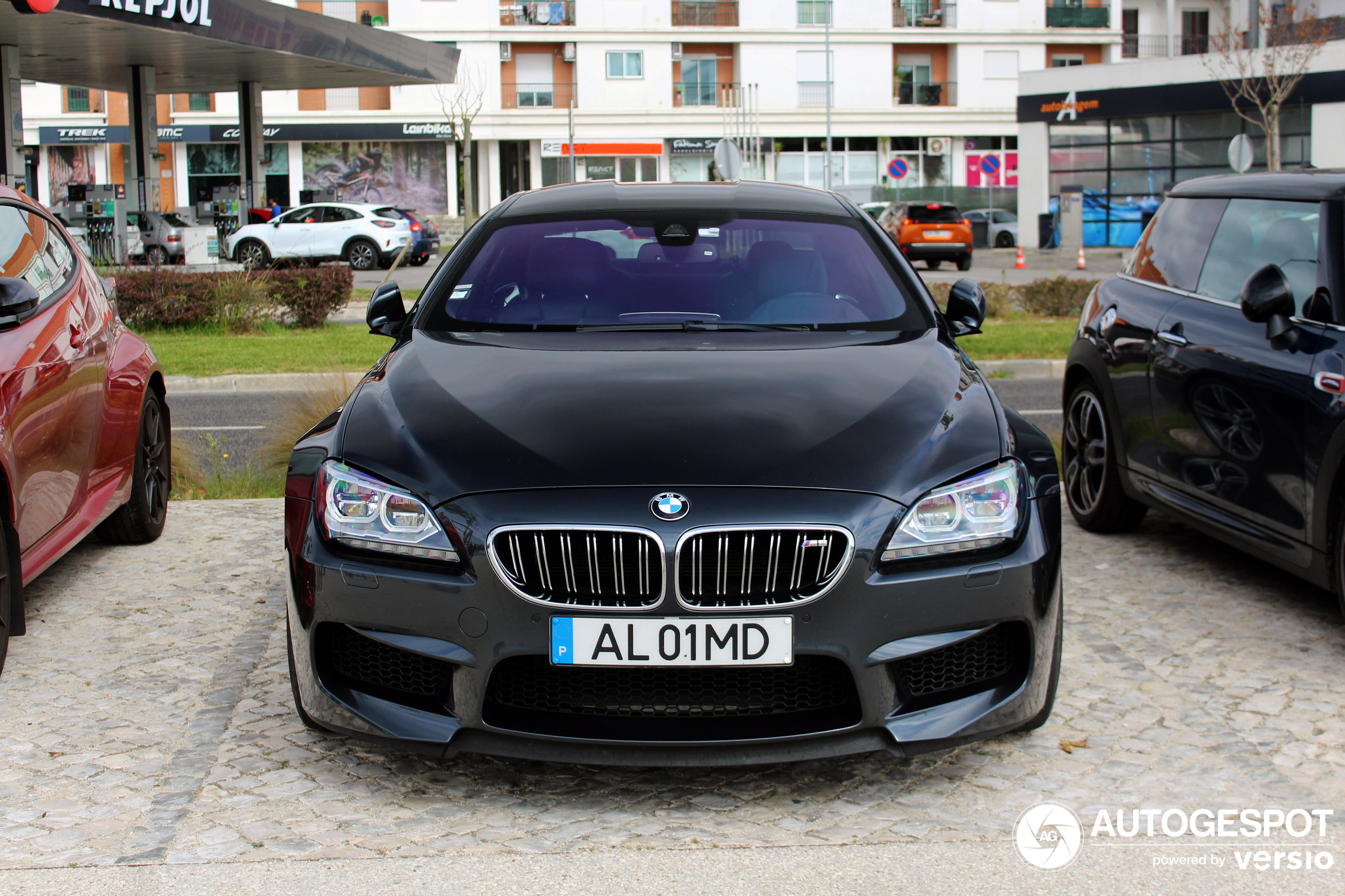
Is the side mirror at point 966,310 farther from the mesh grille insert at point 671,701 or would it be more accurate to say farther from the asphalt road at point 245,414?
the asphalt road at point 245,414

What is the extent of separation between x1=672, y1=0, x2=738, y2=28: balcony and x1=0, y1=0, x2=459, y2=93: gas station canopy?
22498 mm

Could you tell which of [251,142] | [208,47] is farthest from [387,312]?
[251,142]

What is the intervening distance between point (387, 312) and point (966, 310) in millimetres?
1937

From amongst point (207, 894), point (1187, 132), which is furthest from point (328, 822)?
point (1187, 132)

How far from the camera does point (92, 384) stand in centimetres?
523

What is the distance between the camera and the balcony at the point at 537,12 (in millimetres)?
53375

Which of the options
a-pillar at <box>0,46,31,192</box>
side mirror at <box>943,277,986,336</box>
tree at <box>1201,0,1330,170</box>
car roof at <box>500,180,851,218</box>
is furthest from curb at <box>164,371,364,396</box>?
tree at <box>1201,0,1330,170</box>

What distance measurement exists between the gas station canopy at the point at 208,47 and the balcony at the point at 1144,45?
122ft

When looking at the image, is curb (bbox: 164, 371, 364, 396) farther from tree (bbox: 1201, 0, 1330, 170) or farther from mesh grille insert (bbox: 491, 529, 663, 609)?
tree (bbox: 1201, 0, 1330, 170)

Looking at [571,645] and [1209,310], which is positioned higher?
[1209,310]

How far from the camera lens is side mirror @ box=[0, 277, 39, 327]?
4.41m

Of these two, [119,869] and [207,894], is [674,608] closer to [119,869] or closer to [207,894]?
[207,894]

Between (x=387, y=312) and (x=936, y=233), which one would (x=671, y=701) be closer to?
(x=387, y=312)

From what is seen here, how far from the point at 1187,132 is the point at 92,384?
38.1m
